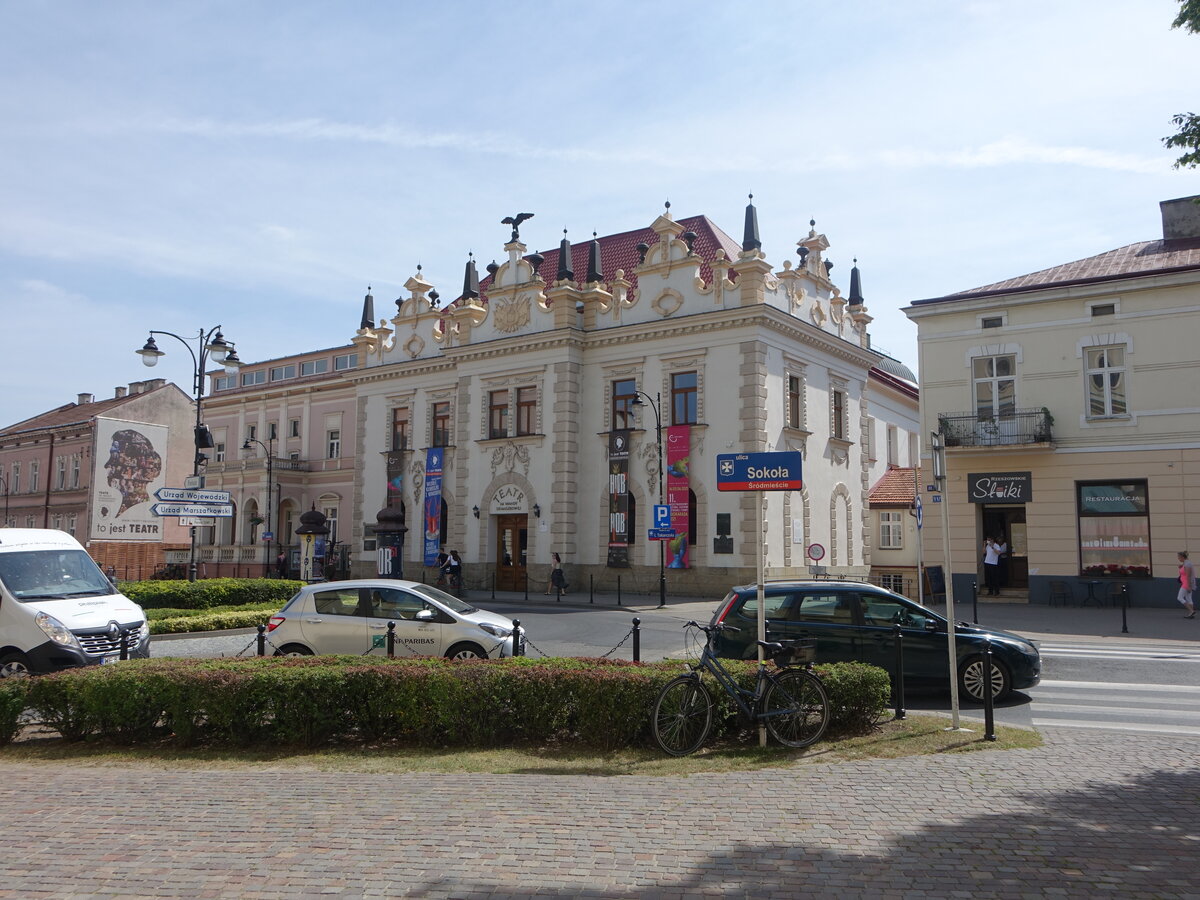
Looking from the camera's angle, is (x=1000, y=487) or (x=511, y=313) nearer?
(x=1000, y=487)

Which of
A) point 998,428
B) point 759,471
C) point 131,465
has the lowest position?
point 759,471

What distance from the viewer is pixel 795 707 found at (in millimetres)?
8984

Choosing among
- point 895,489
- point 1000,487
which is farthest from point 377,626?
point 895,489

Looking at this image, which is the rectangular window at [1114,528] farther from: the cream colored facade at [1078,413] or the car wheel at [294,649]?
the car wheel at [294,649]

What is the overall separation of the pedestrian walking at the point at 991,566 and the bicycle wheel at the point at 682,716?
21423mm

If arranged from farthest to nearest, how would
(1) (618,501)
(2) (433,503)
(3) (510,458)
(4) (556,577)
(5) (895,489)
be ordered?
(2) (433,503) → (5) (895,489) → (3) (510,458) → (1) (618,501) → (4) (556,577)

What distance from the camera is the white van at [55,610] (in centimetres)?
1214

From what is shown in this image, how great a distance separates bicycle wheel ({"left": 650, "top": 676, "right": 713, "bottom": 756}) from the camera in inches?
345

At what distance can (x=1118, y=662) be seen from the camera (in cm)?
1531

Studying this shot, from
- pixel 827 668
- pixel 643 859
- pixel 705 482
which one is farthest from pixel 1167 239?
pixel 643 859

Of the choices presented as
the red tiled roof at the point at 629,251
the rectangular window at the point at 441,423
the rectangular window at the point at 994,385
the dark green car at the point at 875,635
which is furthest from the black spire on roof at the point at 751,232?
the dark green car at the point at 875,635

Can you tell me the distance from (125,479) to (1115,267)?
30.1 m

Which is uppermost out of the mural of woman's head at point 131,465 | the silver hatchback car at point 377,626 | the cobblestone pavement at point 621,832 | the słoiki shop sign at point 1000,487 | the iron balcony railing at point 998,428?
the iron balcony railing at point 998,428

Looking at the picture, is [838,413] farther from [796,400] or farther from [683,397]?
[683,397]
